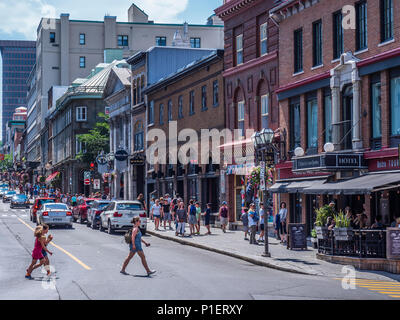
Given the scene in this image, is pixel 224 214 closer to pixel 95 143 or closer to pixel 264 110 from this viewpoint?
pixel 264 110

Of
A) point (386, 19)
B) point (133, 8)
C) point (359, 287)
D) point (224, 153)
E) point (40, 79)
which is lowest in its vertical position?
point (359, 287)

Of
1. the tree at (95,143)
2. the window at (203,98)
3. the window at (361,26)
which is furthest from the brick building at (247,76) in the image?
the tree at (95,143)

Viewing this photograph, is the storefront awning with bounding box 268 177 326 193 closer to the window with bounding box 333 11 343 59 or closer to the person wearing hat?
the person wearing hat

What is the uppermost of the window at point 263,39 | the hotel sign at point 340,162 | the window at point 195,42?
the window at point 195,42

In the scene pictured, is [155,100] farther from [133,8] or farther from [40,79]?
[40,79]

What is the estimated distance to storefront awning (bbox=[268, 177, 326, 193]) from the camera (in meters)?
29.5

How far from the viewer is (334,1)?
29.7 m

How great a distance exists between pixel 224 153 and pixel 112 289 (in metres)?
24.2

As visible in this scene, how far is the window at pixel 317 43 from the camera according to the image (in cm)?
3123

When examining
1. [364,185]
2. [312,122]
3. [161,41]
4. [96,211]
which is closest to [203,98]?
[96,211]

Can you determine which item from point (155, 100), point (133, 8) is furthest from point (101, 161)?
point (133, 8)

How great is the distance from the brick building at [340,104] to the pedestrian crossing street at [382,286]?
380cm

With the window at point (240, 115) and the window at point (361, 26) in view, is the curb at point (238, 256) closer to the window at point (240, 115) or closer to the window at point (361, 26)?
the window at point (240, 115)

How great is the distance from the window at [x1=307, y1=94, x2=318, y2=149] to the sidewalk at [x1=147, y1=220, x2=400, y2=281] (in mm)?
4656
